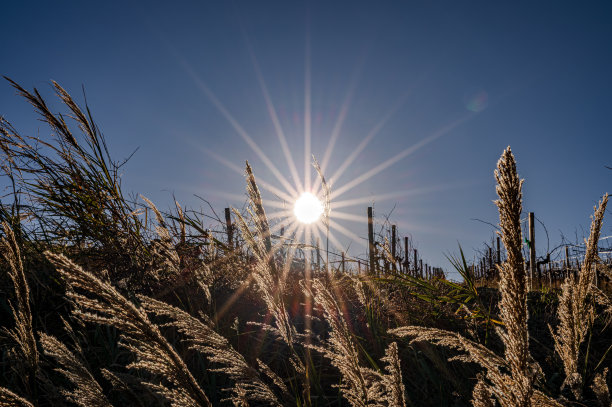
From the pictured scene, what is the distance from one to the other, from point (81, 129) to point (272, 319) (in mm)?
2416

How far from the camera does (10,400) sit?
3.20 feet

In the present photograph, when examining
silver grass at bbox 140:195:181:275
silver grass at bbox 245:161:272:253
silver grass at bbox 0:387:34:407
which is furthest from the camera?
silver grass at bbox 140:195:181:275

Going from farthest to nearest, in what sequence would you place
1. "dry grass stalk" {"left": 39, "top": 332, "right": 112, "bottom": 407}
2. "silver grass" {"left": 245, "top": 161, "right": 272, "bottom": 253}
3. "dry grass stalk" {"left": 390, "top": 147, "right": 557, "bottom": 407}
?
"silver grass" {"left": 245, "top": 161, "right": 272, "bottom": 253} → "dry grass stalk" {"left": 39, "top": 332, "right": 112, "bottom": 407} → "dry grass stalk" {"left": 390, "top": 147, "right": 557, "bottom": 407}

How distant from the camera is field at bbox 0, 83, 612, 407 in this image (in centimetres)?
88

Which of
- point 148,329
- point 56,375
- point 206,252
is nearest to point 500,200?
point 148,329

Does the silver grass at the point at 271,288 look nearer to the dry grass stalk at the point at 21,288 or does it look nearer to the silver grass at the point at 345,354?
the silver grass at the point at 345,354

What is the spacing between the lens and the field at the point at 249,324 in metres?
0.88

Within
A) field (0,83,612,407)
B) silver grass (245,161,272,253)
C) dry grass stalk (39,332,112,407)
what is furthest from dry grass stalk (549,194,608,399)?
dry grass stalk (39,332,112,407)

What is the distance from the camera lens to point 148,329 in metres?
0.82

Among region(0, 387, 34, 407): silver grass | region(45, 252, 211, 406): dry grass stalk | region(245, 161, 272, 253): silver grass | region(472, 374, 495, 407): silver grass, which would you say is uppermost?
region(245, 161, 272, 253): silver grass

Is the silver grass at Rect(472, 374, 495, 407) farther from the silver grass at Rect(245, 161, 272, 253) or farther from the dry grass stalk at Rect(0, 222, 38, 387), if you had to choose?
the dry grass stalk at Rect(0, 222, 38, 387)

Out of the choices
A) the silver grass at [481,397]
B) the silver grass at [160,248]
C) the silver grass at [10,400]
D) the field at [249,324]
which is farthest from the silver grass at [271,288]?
the silver grass at [160,248]

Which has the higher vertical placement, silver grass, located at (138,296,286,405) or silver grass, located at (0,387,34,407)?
silver grass, located at (138,296,286,405)

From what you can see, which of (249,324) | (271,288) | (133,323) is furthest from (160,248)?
(133,323)
